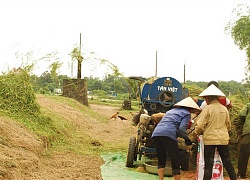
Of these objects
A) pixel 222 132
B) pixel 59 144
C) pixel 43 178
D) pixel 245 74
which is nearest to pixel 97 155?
pixel 59 144

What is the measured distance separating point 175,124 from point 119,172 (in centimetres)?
185

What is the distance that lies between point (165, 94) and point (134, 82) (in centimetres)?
196

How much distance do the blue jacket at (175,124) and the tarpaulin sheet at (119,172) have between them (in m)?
1.19

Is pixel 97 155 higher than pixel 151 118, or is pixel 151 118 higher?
pixel 151 118

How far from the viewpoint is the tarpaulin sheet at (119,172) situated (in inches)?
314

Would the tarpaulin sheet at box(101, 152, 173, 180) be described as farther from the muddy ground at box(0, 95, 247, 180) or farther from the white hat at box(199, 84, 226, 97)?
the white hat at box(199, 84, 226, 97)

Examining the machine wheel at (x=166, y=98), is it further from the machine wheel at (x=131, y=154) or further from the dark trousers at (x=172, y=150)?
the dark trousers at (x=172, y=150)

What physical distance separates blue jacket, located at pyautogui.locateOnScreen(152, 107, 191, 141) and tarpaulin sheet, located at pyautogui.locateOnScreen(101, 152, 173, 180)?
3.89 ft

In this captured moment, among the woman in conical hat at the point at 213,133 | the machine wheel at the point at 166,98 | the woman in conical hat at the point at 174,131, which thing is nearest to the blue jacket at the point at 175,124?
the woman in conical hat at the point at 174,131

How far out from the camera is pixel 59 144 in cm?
1126

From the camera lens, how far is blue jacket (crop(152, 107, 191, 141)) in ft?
23.5

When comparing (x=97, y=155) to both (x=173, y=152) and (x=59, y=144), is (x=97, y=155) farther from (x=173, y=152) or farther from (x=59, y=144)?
(x=173, y=152)

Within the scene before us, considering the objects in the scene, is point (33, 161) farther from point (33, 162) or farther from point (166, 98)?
point (166, 98)

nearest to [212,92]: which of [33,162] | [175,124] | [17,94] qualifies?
[175,124]
